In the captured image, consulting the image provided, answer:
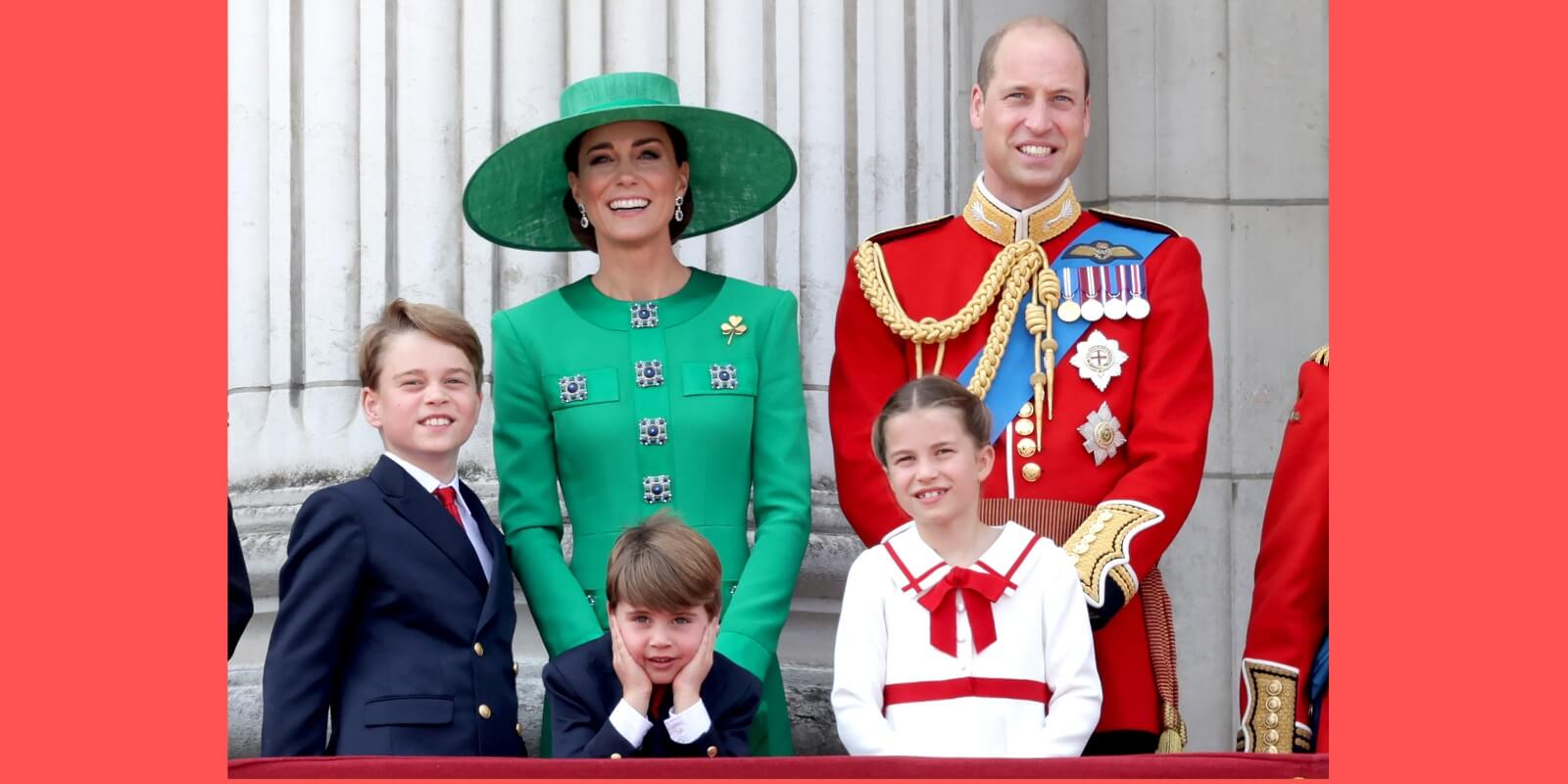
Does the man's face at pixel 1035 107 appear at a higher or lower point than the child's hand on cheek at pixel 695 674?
higher

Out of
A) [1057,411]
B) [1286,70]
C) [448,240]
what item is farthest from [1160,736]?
[1286,70]

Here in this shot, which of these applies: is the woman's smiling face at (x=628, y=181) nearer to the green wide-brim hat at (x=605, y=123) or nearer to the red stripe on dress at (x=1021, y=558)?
the green wide-brim hat at (x=605, y=123)

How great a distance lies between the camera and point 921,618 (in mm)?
4434

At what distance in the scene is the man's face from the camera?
16.5ft

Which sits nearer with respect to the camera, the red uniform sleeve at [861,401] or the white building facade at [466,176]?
the red uniform sleeve at [861,401]

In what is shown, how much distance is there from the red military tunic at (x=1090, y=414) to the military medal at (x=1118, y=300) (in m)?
0.02

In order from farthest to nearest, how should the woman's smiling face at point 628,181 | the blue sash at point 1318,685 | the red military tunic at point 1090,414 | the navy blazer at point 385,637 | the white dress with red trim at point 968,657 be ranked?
the woman's smiling face at point 628,181 < the blue sash at point 1318,685 < the red military tunic at point 1090,414 < the navy blazer at point 385,637 < the white dress with red trim at point 968,657

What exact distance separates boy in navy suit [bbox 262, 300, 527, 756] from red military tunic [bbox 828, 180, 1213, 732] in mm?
788

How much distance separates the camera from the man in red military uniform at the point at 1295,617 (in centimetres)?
491

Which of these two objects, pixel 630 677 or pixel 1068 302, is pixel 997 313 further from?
pixel 630 677

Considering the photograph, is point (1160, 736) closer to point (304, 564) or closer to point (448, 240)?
point (304, 564)

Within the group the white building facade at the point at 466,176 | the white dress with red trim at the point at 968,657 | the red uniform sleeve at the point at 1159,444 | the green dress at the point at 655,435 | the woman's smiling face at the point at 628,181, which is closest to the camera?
the white dress with red trim at the point at 968,657

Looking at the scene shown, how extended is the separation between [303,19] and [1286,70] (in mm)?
3258

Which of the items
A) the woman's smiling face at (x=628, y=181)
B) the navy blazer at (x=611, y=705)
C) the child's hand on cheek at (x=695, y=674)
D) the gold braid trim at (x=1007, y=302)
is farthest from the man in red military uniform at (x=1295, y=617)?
the woman's smiling face at (x=628, y=181)
